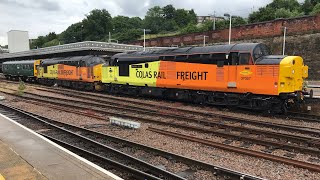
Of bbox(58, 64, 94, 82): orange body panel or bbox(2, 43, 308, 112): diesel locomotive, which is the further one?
bbox(58, 64, 94, 82): orange body panel

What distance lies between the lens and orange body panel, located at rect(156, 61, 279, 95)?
14.9 m

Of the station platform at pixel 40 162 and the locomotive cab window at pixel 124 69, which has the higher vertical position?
the locomotive cab window at pixel 124 69

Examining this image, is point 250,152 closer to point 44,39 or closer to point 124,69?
point 124,69

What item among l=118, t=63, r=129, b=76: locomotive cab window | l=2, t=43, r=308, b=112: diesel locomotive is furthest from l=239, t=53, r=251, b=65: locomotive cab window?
l=118, t=63, r=129, b=76: locomotive cab window

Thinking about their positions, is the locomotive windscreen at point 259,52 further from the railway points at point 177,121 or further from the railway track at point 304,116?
the railway track at point 304,116

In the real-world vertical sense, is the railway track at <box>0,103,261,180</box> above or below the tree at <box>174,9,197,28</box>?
below

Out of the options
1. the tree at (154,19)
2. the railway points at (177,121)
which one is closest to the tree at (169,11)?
the tree at (154,19)

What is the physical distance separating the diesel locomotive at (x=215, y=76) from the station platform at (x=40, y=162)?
1027cm

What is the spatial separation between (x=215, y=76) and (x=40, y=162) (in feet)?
38.6

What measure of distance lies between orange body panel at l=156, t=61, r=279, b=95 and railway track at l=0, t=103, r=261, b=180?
786 centimetres

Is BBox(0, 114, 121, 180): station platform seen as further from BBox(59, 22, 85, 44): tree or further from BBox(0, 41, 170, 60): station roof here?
BBox(59, 22, 85, 44): tree

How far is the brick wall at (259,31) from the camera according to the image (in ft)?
117

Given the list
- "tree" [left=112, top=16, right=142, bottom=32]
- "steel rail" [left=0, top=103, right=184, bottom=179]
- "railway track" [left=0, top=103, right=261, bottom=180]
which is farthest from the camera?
"tree" [left=112, top=16, right=142, bottom=32]

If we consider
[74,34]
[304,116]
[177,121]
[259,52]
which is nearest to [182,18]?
[74,34]
